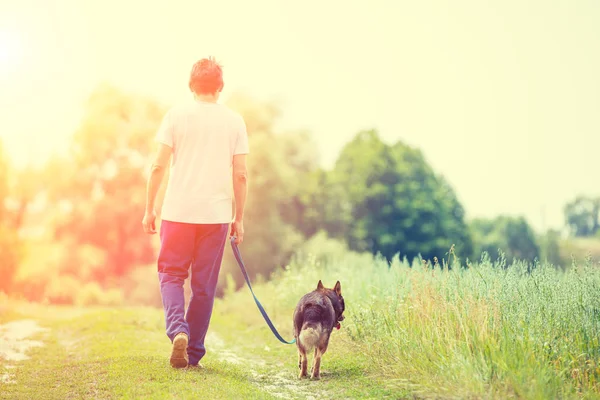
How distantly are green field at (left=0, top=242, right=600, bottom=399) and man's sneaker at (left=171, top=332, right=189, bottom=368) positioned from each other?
0.33 feet

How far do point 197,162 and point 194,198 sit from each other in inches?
14.2

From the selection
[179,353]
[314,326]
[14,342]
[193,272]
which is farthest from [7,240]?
[314,326]

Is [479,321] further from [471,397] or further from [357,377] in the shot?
[357,377]

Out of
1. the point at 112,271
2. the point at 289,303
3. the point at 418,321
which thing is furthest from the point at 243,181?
the point at 112,271

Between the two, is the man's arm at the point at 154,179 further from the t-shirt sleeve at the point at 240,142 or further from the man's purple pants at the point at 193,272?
the t-shirt sleeve at the point at 240,142

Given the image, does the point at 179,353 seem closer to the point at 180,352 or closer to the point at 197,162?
the point at 180,352

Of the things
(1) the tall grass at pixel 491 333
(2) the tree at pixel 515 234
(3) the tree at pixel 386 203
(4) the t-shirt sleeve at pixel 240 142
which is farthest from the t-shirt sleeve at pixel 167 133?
(2) the tree at pixel 515 234

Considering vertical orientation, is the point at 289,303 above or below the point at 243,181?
below

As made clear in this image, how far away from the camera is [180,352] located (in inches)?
250

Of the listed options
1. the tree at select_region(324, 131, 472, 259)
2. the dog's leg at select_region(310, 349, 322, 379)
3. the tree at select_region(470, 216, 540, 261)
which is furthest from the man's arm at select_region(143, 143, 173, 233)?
the tree at select_region(470, 216, 540, 261)

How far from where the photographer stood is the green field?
221 inches

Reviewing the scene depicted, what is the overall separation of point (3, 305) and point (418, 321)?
12280mm

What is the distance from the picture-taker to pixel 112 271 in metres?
24.4

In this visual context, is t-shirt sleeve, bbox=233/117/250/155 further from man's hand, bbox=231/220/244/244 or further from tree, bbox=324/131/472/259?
tree, bbox=324/131/472/259
